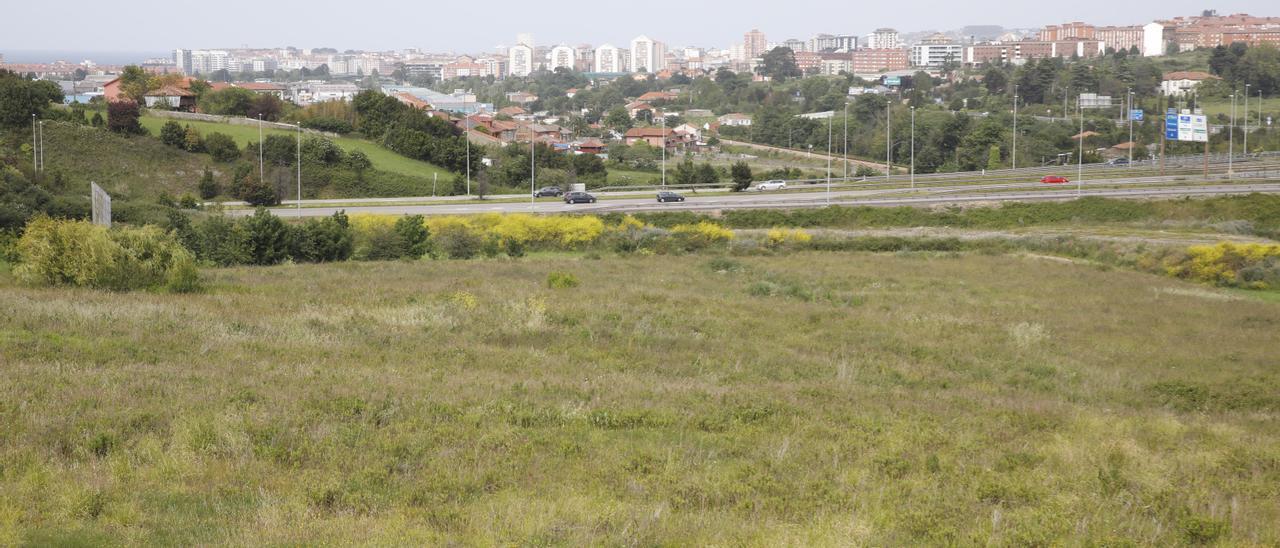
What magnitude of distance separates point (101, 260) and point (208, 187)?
34784mm

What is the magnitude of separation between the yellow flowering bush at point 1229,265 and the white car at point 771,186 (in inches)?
1176

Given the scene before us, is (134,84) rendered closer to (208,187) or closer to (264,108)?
(264,108)

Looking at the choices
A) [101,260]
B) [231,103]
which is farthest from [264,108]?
[101,260]

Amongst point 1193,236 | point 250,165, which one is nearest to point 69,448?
point 1193,236

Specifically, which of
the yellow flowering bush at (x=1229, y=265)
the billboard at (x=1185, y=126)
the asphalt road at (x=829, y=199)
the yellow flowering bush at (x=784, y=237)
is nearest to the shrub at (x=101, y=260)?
Result: the yellow flowering bush at (x=784, y=237)

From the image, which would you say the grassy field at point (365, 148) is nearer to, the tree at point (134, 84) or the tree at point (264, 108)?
the tree at point (264, 108)

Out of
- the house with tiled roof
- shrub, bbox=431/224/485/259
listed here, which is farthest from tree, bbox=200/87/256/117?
the house with tiled roof

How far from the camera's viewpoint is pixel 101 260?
62.5 feet

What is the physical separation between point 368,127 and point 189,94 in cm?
1404

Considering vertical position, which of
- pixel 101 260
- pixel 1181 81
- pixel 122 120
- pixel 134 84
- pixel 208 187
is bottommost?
pixel 101 260

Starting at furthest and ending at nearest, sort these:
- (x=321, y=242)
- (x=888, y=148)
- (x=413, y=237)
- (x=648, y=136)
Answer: (x=648, y=136), (x=888, y=148), (x=413, y=237), (x=321, y=242)

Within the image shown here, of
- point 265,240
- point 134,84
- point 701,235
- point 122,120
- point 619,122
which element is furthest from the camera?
point 619,122

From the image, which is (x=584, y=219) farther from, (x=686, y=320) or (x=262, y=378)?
(x=262, y=378)

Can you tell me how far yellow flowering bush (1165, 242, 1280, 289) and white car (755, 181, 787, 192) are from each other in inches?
1176
